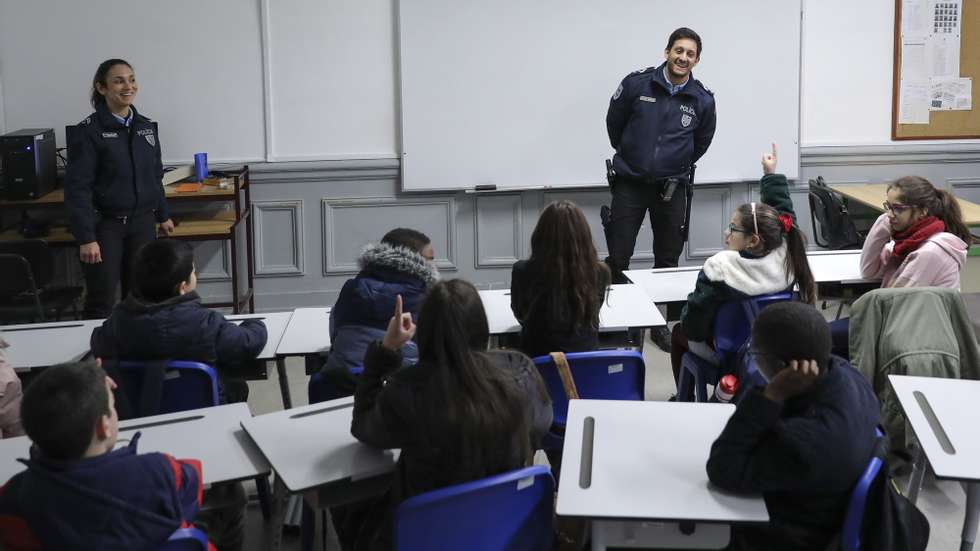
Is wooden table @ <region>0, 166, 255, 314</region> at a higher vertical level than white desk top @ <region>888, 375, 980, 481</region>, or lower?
higher

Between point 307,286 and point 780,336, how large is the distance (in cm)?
441

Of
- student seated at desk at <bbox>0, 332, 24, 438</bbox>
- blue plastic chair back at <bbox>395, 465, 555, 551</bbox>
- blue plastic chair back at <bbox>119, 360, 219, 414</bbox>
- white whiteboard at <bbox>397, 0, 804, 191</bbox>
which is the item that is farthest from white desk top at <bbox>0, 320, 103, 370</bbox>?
white whiteboard at <bbox>397, 0, 804, 191</bbox>

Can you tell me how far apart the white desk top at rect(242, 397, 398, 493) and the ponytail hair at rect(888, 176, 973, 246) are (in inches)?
91.3

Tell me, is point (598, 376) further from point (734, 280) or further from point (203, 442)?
point (203, 442)

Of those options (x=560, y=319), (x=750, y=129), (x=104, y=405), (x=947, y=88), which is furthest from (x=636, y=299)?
(x=947, y=88)

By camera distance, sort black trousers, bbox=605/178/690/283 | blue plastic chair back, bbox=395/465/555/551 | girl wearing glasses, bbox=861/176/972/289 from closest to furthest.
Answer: blue plastic chair back, bbox=395/465/555/551
girl wearing glasses, bbox=861/176/972/289
black trousers, bbox=605/178/690/283

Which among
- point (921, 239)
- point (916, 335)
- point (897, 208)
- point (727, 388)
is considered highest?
point (897, 208)

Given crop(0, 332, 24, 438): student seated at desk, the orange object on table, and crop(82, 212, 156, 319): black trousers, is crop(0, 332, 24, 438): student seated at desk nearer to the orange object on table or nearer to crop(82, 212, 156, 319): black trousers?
crop(82, 212, 156, 319): black trousers

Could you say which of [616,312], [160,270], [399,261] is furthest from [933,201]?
[160,270]

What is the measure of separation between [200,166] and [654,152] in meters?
2.41

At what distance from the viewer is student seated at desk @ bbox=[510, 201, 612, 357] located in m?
3.38

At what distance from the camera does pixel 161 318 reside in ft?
10.2

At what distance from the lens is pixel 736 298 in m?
3.74

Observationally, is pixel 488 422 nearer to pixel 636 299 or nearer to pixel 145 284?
pixel 145 284
